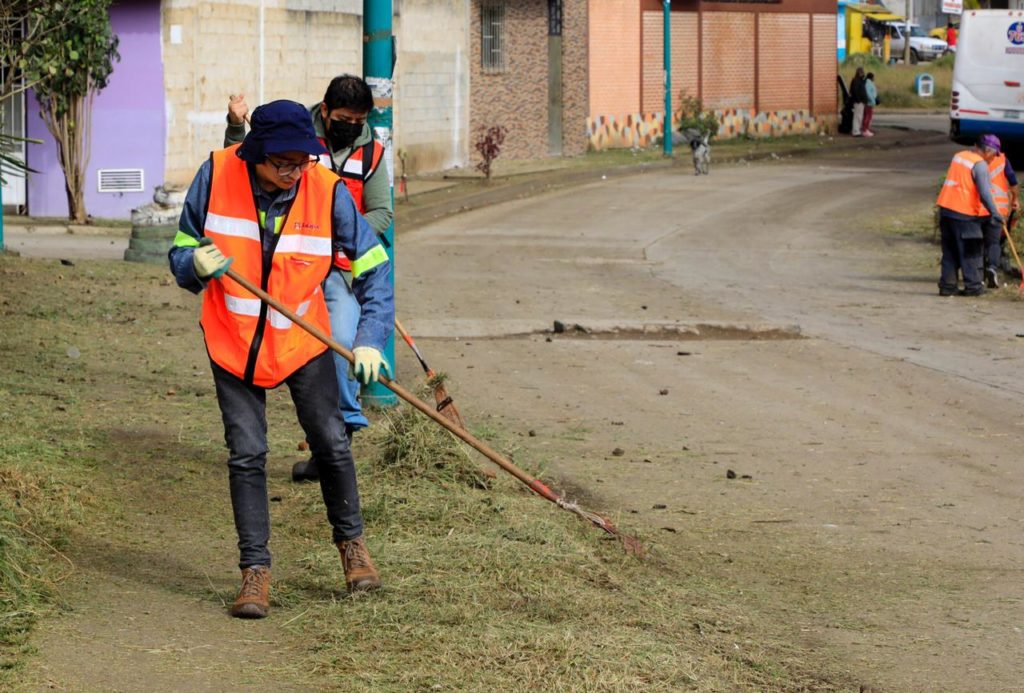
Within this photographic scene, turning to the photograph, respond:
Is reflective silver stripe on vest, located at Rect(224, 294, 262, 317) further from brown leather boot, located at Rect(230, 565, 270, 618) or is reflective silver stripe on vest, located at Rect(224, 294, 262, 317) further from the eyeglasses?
brown leather boot, located at Rect(230, 565, 270, 618)

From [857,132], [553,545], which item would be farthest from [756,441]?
[857,132]

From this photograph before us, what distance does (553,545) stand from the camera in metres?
6.08

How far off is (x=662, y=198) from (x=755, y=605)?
18935 mm

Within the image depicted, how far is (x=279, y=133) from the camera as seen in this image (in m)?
5.26

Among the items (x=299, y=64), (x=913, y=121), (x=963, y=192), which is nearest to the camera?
(x=963, y=192)

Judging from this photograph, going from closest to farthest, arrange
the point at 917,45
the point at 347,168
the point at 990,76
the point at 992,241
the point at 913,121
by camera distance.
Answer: the point at 347,168 < the point at 992,241 < the point at 990,76 < the point at 913,121 < the point at 917,45

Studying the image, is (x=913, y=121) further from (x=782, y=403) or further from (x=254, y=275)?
(x=254, y=275)

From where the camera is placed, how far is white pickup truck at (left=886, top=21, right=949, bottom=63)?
219ft

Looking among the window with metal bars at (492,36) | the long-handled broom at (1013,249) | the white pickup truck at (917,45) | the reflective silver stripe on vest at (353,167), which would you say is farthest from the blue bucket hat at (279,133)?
the white pickup truck at (917,45)

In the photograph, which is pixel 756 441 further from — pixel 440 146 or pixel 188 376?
pixel 440 146

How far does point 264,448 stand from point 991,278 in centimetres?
1158

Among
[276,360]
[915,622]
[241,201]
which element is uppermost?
[241,201]

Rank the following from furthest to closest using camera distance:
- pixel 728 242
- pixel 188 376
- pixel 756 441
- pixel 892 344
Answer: pixel 728 242, pixel 892 344, pixel 188 376, pixel 756 441

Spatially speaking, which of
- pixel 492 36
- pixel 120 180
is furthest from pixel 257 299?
pixel 492 36
